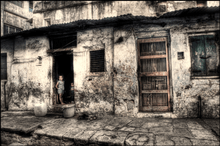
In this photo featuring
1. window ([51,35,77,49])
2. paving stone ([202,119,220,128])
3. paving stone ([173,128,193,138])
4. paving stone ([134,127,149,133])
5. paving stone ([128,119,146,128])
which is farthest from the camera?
window ([51,35,77,49])

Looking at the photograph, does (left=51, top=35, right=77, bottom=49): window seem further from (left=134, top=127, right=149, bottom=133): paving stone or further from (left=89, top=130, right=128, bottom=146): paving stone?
(left=134, top=127, right=149, bottom=133): paving stone

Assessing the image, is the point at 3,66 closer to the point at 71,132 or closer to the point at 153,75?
the point at 71,132

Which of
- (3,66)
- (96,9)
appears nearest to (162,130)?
(96,9)

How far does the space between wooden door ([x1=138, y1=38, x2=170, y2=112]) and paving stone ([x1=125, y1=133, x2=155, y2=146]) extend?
173 centimetres

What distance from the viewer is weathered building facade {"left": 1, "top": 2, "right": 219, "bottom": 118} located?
470 centimetres

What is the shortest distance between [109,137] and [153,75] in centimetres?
284

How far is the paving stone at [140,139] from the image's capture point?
318cm

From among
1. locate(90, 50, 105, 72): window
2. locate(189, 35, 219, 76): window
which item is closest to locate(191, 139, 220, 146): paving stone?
locate(189, 35, 219, 76): window

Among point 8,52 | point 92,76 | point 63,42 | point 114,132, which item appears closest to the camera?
point 114,132

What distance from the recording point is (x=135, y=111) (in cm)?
501

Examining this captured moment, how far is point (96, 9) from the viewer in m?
7.40

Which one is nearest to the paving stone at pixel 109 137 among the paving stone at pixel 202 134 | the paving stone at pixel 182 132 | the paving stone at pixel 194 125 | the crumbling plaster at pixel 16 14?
the paving stone at pixel 182 132

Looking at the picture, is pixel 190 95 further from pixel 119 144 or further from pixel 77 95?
pixel 77 95

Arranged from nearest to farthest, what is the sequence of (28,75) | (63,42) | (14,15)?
(63,42) → (28,75) → (14,15)
